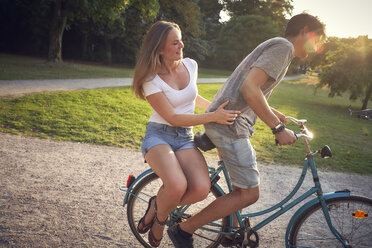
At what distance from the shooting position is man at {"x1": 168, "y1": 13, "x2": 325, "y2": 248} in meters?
1.91

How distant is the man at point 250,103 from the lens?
1910mm

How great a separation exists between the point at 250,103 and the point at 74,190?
2531mm

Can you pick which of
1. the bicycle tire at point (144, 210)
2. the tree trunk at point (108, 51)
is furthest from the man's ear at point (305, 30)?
the tree trunk at point (108, 51)

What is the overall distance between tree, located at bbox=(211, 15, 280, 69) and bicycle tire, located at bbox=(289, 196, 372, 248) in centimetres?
3889

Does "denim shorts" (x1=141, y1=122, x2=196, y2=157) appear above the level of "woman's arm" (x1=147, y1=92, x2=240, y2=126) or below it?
below

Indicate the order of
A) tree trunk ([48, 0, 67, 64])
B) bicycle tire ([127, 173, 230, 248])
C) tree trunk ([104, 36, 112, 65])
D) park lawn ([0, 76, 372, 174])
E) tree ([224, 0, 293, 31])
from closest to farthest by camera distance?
bicycle tire ([127, 173, 230, 248]) → park lawn ([0, 76, 372, 174]) → tree trunk ([48, 0, 67, 64]) → tree trunk ([104, 36, 112, 65]) → tree ([224, 0, 293, 31])

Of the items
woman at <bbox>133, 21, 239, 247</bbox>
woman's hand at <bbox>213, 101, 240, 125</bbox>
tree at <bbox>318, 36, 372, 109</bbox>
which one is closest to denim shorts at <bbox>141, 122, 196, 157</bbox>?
woman at <bbox>133, 21, 239, 247</bbox>

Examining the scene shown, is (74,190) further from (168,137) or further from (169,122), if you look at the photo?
(169,122)

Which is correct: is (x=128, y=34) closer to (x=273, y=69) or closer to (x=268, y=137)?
(x=268, y=137)

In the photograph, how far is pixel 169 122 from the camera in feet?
7.27

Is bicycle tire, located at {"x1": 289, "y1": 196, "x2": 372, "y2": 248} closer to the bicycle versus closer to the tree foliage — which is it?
the bicycle

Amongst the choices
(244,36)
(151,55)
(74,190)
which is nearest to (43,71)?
(74,190)

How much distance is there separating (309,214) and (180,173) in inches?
42.2

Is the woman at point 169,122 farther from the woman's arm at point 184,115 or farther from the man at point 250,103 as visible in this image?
the man at point 250,103
